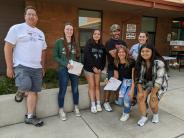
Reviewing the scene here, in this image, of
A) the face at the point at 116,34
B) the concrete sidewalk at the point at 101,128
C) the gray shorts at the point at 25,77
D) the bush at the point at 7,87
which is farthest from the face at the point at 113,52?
the bush at the point at 7,87

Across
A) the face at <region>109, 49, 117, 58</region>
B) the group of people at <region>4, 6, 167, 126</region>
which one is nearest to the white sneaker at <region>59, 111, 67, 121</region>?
the group of people at <region>4, 6, 167, 126</region>

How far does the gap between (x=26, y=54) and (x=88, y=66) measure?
1197 millimetres

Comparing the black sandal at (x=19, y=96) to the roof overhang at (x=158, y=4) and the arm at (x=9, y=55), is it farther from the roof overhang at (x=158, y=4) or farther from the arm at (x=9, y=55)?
the roof overhang at (x=158, y=4)

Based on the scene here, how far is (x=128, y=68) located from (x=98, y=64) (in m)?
0.57

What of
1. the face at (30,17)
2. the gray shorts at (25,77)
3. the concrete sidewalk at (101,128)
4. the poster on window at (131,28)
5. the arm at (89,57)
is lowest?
the concrete sidewalk at (101,128)

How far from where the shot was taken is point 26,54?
116 inches

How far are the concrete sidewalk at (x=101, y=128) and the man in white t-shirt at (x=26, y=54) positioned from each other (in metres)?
0.51

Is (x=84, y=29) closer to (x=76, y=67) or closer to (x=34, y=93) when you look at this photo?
(x=76, y=67)

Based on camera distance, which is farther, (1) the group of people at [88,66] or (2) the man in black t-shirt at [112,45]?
(2) the man in black t-shirt at [112,45]

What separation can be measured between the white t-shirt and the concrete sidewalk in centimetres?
107

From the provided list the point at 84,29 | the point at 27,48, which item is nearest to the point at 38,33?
the point at 27,48

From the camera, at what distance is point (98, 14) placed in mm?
7207

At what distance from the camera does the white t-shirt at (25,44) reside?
283cm

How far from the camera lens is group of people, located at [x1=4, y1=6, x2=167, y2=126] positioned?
293cm
